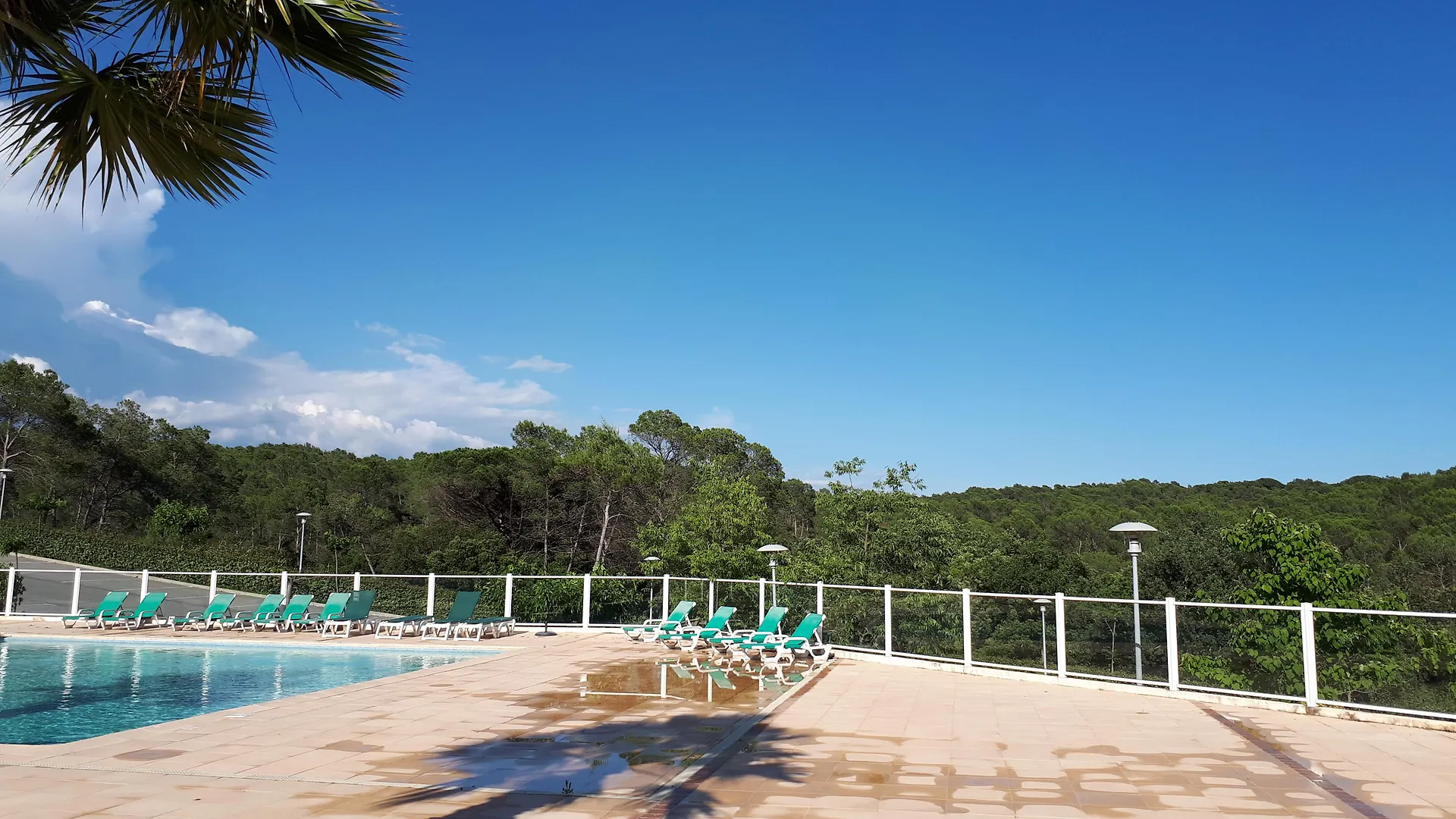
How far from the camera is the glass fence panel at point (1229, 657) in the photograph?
978 centimetres

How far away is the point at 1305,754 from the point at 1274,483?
4535cm

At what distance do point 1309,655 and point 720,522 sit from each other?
737 inches

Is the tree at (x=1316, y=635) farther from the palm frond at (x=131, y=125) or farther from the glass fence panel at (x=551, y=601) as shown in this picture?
the glass fence panel at (x=551, y=601)

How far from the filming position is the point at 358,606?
16.4m

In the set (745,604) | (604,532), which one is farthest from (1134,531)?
(604,532)

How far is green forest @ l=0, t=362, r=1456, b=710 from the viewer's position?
20562mm

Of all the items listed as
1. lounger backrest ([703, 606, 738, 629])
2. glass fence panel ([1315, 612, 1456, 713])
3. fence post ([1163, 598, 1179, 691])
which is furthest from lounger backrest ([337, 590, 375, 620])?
glass fence panel ([1315, 612, 1456, 713])

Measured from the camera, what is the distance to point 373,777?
568cm

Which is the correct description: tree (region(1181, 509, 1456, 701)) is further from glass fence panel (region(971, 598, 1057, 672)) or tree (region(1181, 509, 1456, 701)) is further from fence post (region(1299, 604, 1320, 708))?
glass fence panel (region(971, 598, 1057, 672))

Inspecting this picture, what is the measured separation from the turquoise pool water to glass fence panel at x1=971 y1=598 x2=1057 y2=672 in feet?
24.3

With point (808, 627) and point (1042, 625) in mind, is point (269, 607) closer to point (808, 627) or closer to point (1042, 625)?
point (808, 627)

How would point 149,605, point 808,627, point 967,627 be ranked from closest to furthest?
point 967,627
point 808,627
point 149,605

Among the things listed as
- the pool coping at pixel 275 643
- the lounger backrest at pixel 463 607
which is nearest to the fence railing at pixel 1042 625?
the lounger backrest at pixel 463 607

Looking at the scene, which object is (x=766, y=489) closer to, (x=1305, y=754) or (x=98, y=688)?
(x=98, y=688)
